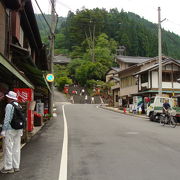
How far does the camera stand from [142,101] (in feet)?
111

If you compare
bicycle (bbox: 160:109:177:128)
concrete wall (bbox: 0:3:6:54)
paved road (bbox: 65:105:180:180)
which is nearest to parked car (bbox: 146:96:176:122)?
bicycle (bbox: 160:109:177:128)

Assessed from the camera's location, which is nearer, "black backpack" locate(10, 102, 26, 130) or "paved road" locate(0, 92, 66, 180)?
"paved road" locate(0, 92, 66, 180)

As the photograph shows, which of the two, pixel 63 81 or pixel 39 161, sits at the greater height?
pixel 63 81

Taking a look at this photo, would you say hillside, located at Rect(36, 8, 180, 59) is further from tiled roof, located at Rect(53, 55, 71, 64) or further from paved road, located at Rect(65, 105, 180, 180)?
paved road, located at Rect(65, 105, 180, 180)

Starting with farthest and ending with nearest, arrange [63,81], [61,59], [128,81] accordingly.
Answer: [61,59], [63,81], [128,81]

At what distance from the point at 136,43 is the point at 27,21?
2919 inches

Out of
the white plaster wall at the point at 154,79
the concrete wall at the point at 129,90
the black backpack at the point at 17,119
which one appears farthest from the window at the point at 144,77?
the black backpack at the point at 17,119

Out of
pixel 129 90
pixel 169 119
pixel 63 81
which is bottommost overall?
pixel 169 119

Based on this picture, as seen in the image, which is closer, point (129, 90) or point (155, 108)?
point (155, 108)

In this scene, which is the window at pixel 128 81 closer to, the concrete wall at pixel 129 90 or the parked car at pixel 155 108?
the concrete wall at pixel 129 90

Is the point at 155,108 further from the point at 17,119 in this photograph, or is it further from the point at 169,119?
the point at 17,119

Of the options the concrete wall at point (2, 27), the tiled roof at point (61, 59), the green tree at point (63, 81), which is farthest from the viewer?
the tiled roof at point (61, 59)

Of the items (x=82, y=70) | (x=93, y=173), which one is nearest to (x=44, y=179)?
(x=93, y=173)

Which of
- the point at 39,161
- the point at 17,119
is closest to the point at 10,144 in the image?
the point at 17,119
